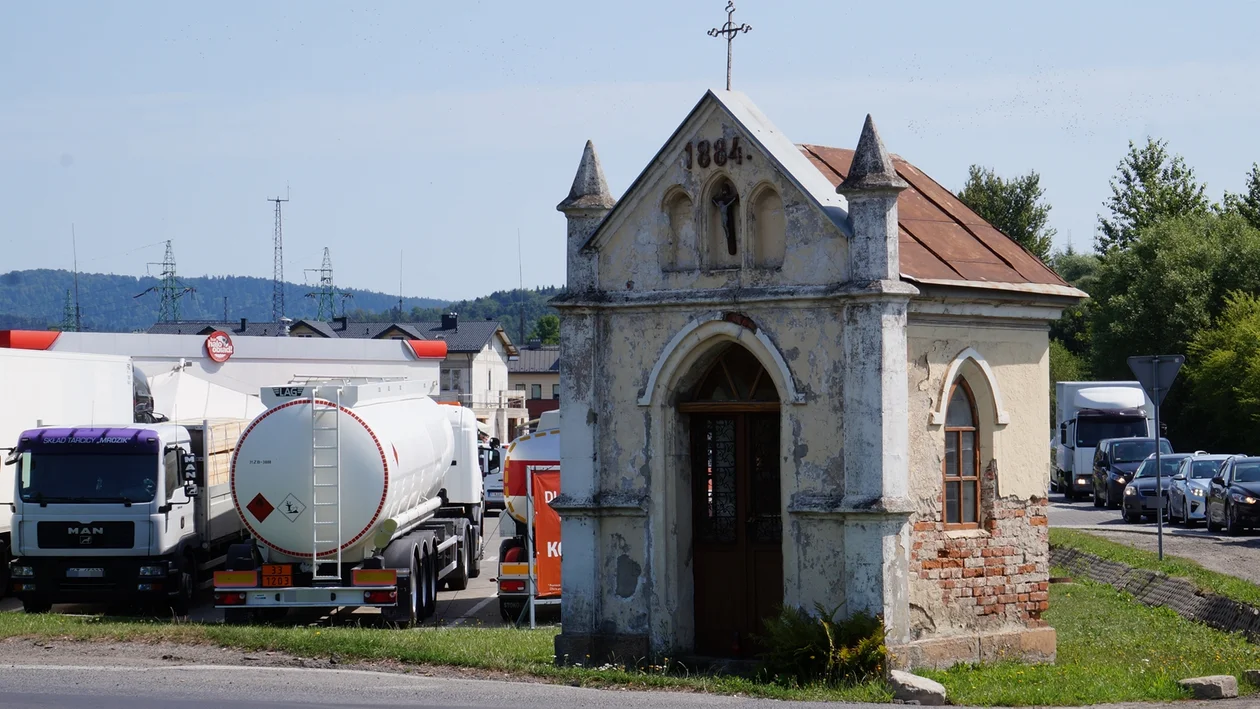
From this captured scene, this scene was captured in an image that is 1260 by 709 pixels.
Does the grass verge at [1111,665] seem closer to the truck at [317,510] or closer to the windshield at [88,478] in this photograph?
the truck at [317,510]

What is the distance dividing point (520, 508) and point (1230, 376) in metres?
33.1

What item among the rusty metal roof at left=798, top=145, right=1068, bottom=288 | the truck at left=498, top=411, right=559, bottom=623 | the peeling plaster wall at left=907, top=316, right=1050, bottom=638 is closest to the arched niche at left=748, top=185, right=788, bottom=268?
the rusty metal roof at left=798, top=145, right=1068, bottom=288

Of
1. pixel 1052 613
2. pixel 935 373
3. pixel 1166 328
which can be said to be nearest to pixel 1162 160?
pixel 1166 328

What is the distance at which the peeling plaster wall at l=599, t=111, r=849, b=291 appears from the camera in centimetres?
1373

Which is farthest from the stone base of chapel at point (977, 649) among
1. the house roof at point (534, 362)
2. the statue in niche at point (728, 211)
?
the house roof at point (534, 362)

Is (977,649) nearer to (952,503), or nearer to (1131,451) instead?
(952,503)

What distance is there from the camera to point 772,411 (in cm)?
1448

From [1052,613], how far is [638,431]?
717 cm

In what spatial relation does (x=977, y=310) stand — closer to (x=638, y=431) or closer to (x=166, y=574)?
(x=638, y=431)

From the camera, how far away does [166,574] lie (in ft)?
69.2

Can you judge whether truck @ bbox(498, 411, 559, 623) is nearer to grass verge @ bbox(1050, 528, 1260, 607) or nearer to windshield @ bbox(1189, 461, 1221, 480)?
grass verge @ bbox(1050, 528, 1260, 607)

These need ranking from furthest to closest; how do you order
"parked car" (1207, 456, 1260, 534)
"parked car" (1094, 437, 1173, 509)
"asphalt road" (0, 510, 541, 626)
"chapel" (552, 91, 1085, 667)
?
"parked car" (1094, 437, 1173, 509) → "parked car" (1207, 456, 1260, 534) → "asphalt road" (0, 510, 541, 626) → "chapel" (552, 91, 1085, 667)

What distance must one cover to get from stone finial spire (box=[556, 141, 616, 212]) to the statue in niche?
4.22 ft

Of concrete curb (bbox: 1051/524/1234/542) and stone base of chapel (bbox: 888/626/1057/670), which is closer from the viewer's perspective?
stone base of chapel (bbox: 888/626/1057/670)
